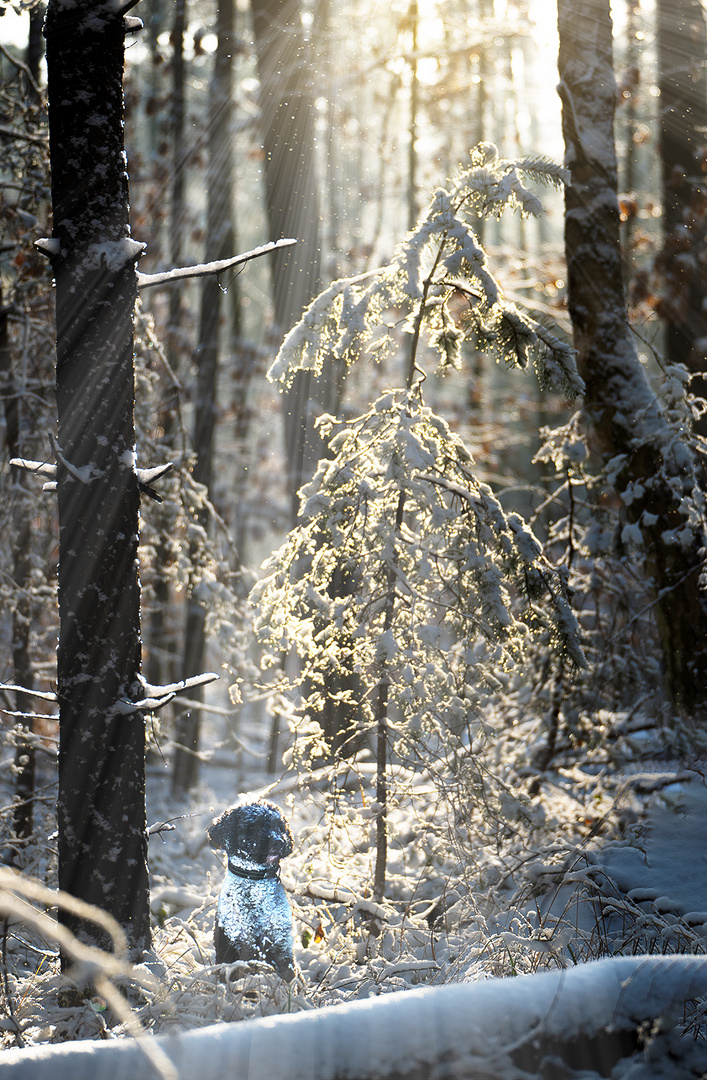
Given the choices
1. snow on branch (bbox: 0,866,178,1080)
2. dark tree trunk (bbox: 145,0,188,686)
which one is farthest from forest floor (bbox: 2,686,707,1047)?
dark tree trunk (bbox: 145,0,188,686)

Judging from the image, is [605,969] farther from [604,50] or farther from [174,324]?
[174,324]

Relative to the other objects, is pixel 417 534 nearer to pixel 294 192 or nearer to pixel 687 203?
pixel 294 192

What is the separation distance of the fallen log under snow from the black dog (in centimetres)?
158

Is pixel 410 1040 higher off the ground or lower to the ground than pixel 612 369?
lower

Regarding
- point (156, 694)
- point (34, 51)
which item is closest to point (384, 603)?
point (156, 694)

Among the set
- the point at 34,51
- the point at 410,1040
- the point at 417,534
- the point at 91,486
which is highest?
the point at 34,51

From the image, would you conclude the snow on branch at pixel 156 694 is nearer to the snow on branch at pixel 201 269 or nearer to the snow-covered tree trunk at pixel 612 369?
the snow on branch at pixel 201 269

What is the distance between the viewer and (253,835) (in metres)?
3.85

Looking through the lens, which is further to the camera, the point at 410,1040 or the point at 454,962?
the point at 454,962

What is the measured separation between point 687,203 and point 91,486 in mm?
8357

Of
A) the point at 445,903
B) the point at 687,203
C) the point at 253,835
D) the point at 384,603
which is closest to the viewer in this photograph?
the point at 253,835

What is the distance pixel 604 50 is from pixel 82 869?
708 cm

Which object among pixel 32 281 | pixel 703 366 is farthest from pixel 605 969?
pixel 703 366

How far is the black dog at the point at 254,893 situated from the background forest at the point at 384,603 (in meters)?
0.15
